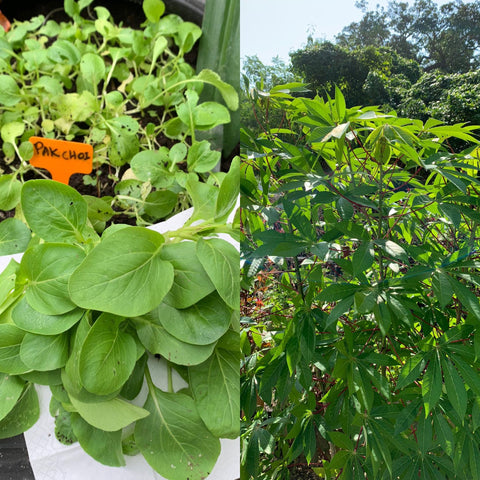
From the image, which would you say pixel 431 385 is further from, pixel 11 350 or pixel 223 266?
pixel 11 350

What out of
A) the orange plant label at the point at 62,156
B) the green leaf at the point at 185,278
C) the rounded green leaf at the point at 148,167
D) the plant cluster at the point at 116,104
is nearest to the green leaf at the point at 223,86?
the plant cluster at the point at 116,104

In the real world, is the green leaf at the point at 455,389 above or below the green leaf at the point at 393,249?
below

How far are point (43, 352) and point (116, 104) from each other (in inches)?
25.5

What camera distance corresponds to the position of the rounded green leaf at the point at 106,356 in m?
0.41

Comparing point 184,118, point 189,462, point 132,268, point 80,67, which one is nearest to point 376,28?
point 132,268

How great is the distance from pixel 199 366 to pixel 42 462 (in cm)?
21

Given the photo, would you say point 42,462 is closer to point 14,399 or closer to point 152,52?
point 14,399

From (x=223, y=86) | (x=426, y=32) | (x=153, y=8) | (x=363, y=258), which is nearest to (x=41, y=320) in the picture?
(x=363, y=258)

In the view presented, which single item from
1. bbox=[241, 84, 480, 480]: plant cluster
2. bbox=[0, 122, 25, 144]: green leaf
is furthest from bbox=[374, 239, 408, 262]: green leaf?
bbox=[0, 122, 25, 144]: green leaf

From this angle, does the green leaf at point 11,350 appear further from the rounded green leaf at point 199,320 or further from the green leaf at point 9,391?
the rounded green leaf at point 199,320

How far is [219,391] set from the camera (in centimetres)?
45

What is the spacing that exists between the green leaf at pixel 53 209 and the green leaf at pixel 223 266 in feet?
0.52

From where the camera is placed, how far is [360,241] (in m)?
0.36

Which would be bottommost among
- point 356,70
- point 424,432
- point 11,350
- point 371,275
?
point 11,350
